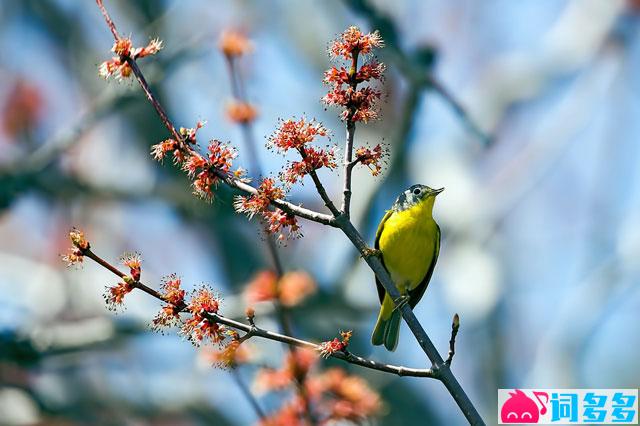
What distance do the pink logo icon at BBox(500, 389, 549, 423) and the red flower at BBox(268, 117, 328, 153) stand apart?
8.64 feet

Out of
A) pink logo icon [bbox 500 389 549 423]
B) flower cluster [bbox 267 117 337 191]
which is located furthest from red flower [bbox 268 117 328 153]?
pink logo icon [bbox 500 389 549 423]

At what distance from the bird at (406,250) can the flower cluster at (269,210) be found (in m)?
1.95

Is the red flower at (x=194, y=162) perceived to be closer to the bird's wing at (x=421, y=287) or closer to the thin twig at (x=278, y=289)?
the thin twig at (x=278, y=289)

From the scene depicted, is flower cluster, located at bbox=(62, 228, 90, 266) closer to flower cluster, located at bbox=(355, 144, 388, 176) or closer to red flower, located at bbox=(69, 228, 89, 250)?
red flower, located at bbox=(69, 228, 89, 250)

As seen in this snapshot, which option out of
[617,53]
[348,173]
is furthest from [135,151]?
[348,173]

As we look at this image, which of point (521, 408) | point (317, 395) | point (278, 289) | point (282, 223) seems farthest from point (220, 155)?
point (521, 408)

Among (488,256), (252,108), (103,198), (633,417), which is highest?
(103,198)

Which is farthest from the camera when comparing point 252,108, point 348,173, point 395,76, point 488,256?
point 395,76

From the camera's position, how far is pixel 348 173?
183 cm

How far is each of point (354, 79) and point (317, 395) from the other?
865 mm

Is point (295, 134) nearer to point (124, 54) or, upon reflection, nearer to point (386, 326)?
point (124, 54)

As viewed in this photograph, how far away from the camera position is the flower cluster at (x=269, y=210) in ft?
5.66

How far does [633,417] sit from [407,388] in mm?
2582

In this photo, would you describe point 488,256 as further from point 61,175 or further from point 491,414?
point 61,175
